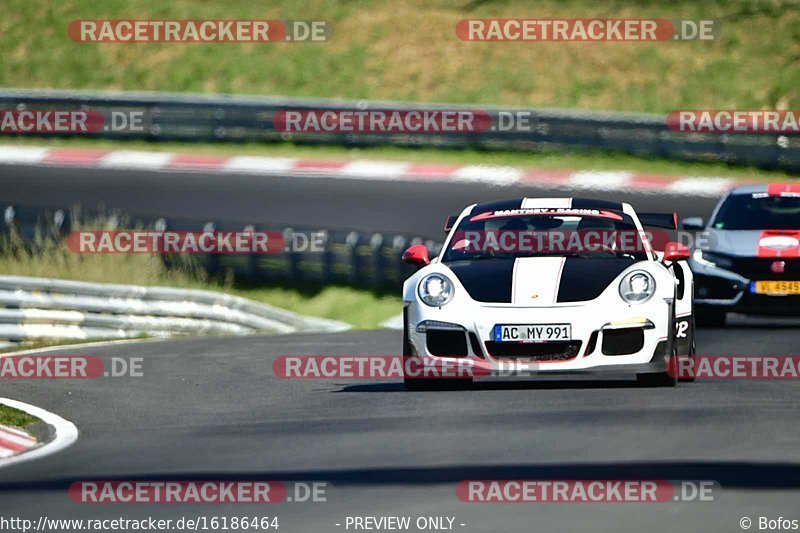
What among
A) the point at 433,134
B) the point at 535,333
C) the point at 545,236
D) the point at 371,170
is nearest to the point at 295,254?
the point at 371,170

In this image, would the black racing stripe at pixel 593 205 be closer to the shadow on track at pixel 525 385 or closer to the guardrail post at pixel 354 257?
the shadow on track at pixel 525 385

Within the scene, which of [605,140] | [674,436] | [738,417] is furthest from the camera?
[605,140]

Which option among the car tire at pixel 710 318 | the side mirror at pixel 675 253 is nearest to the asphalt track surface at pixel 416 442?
the side mirror at pixel 675 253

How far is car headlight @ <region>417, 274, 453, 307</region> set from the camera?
9.96 metres

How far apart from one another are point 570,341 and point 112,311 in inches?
301

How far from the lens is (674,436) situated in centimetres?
800

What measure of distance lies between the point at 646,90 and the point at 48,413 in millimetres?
22063

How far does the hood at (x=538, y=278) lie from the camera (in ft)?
32.1

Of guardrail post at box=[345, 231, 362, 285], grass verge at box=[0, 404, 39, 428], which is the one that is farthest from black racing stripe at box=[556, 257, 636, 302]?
guardrail post at box=[345, 231, 362, 285]

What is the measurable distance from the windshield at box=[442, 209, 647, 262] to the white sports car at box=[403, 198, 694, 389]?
1cm

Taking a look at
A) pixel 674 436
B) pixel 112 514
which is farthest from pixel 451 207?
pixel 112 514

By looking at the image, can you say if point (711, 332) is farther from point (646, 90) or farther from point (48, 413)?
point (646, 90)

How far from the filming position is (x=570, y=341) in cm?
966

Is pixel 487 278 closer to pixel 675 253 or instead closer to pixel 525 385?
pixel 525 385
